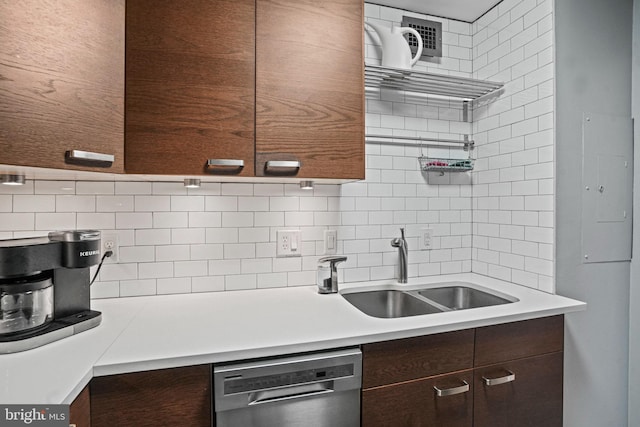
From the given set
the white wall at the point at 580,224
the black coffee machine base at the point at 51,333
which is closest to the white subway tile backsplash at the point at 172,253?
the black coffee machine base at the point at 51,333

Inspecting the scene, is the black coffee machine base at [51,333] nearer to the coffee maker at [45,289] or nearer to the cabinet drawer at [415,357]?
the coffee maker at [45,289]

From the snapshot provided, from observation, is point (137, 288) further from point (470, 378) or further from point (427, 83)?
point (427, 83)

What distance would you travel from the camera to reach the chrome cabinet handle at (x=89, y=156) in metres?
1.00

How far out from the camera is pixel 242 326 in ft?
3.94

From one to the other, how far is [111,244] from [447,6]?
206 cm

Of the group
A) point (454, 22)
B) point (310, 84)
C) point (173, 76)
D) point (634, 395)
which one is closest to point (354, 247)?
point (310, 84)

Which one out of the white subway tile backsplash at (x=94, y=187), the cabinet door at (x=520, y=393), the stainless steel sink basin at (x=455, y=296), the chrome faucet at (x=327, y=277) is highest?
the white subway tile backsplash at (x=94, y=187)

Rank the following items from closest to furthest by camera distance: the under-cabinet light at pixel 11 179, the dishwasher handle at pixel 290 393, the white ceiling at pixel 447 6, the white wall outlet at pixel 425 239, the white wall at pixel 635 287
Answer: the dishwasher handle at pixel 290 393, the under-cabinet light at pixel 11 179, the white wall at pixel 635 287, the white ceiling at pixel 447 6, the white wall outlet at pixel 425 239

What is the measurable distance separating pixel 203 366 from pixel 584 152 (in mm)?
1845

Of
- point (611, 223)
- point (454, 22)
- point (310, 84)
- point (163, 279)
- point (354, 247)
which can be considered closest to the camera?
point (310, 84)

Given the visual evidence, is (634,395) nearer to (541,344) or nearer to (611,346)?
(611,346)

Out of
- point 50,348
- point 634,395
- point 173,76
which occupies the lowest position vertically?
point 634,395

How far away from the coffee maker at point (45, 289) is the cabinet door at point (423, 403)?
0.98 meters

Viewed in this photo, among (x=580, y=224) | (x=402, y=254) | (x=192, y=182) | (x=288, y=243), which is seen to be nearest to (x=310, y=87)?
(x=192, y=182)
